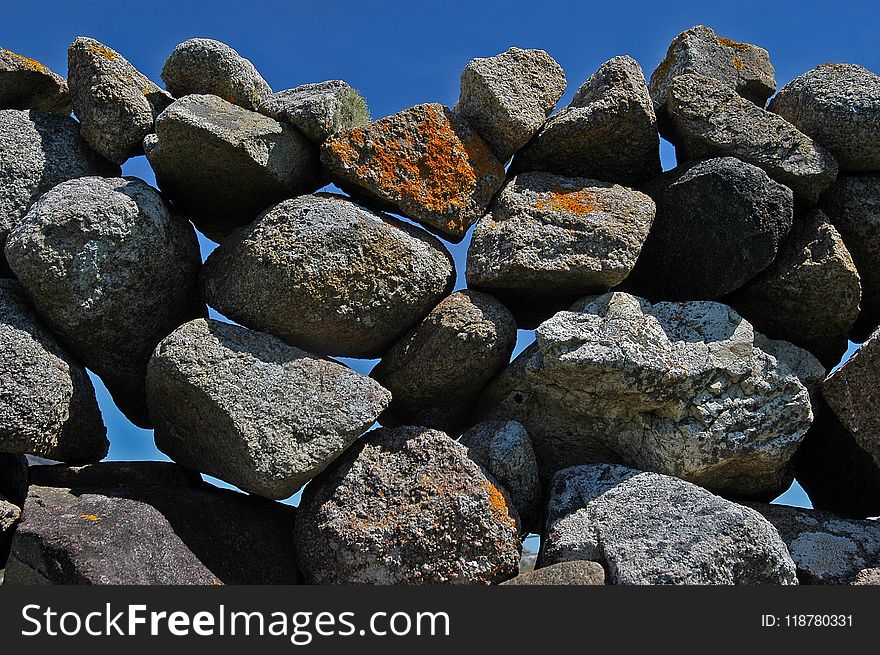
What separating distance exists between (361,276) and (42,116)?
1.90 meters

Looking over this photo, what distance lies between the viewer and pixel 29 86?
4.78 metres

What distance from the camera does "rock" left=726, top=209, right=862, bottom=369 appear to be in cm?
439

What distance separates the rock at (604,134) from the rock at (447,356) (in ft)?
2.89

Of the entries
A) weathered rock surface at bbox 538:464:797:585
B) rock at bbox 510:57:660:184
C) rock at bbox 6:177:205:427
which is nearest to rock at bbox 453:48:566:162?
rock at bbox 510:57:660:184

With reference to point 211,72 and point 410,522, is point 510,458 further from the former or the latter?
point 211,72

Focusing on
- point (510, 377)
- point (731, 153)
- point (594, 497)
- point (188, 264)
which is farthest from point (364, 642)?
point (731, 153)

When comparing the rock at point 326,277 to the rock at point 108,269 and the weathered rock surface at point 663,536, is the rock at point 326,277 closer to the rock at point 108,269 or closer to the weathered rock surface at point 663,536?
the rock at point 108,269

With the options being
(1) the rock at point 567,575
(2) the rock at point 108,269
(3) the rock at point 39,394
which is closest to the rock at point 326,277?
(2) the rock at point 108,269

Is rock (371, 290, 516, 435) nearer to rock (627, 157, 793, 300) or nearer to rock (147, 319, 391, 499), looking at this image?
rock (147, 319, 391, 499)

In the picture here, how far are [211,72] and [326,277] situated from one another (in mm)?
1458

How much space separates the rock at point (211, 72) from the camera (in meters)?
4.65

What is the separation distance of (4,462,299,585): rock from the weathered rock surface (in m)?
1.24

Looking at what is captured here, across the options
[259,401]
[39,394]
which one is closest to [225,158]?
[259,401]

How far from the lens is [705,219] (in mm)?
4391
